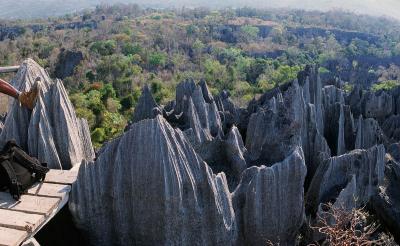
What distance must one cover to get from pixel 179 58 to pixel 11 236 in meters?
61.2

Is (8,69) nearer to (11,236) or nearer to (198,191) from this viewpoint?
(11,236)

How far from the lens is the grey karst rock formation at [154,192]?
6934 mm

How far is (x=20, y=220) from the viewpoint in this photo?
6172 millimetres

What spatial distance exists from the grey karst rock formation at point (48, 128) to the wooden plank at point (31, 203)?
3.56 ft

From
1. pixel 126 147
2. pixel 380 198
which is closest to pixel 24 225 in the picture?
pixel 126 147

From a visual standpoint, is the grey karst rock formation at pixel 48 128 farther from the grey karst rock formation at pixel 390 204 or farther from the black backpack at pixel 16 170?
the grey karst rock formation at pixel 390 204

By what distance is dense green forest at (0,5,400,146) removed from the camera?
39.3 metres

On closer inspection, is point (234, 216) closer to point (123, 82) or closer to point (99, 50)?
point (123, 82)

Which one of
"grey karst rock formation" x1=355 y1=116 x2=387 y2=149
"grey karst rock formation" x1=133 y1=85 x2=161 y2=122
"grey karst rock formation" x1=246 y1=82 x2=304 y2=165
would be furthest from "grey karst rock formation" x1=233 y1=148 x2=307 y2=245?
"grey karst rock formation" x1=133 y1=85 x2=161 y2=122

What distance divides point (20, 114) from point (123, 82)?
119 ft

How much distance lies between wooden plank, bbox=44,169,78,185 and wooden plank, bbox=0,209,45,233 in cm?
91

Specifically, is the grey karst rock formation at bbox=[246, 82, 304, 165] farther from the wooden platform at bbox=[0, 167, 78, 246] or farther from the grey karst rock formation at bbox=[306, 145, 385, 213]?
the wooden platform at bbox=[0, 167, 78, 246]

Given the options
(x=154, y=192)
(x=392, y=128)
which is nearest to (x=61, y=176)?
(x=154, y=192)

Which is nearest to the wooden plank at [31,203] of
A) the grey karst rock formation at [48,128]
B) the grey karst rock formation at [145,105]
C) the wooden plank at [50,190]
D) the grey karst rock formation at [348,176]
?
the wooden plank at [50,190]
